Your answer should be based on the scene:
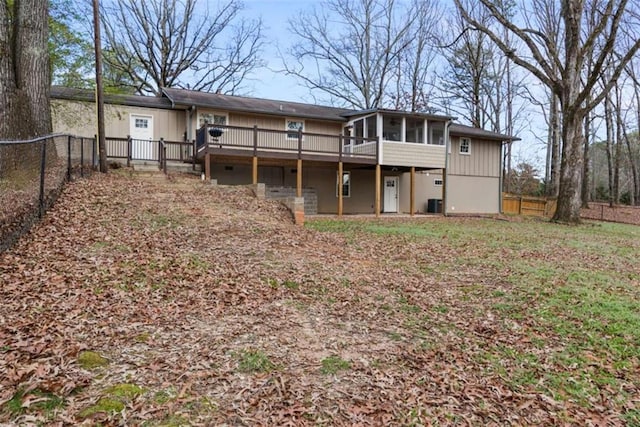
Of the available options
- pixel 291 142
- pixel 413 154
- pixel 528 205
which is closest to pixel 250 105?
pixel 291 142

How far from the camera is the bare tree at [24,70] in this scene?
8.34 meters

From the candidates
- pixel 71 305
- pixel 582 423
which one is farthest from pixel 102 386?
pixel 582 423

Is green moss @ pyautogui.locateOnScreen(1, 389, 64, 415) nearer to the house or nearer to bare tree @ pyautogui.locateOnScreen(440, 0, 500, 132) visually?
the house

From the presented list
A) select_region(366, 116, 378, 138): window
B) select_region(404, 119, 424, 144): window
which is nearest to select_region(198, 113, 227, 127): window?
select_region(366, 116, 378, 138): window

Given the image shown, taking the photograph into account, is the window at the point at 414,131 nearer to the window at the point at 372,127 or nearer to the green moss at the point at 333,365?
the window at the point at 372,127

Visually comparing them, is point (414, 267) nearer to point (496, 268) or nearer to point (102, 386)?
point (496, 268)

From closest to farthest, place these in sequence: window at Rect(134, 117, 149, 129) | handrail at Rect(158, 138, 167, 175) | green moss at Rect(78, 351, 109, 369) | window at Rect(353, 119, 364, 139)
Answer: green moss at Rect(78, 351, 109, 369), handrail at Rect(158, 138, 167, 175), window at Rect(134, 117, 149, 129), window at Rect(353, 119, 364, 139)

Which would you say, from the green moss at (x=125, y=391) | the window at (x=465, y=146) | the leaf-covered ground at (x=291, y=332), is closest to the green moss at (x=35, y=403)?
the leaf-covered ground at (x=291, y=332)

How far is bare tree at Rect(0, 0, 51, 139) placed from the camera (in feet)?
27.3

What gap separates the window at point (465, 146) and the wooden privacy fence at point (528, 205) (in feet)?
12.2

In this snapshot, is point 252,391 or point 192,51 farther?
point 192,51

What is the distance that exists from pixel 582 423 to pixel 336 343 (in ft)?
6.39

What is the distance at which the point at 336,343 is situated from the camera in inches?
151

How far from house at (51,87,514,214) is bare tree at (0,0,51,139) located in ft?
15.7
